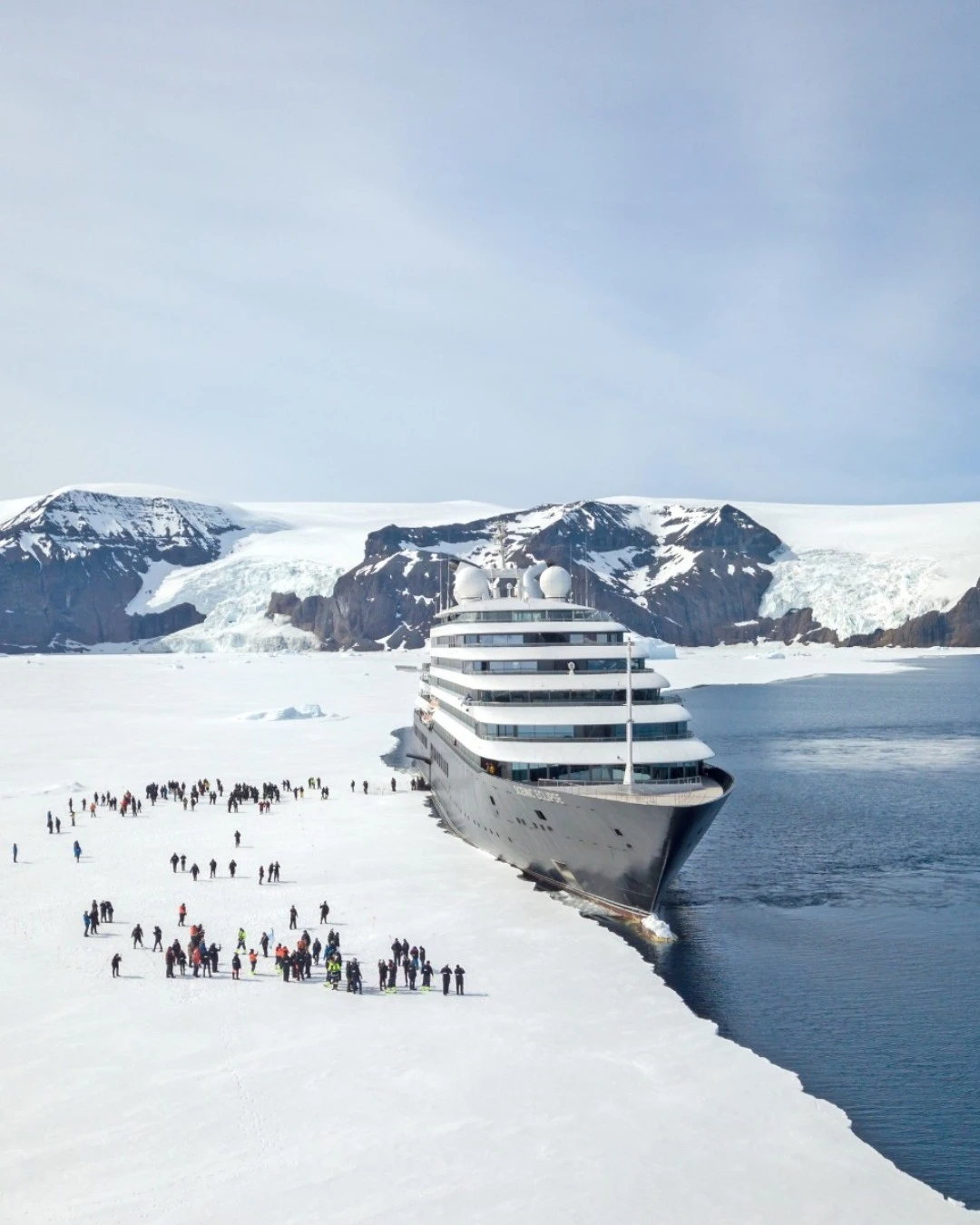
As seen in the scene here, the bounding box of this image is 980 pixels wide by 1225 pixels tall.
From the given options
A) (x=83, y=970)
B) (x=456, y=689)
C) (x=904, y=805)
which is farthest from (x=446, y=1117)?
(x=904, y=805)

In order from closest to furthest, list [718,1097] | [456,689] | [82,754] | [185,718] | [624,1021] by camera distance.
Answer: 1. [718,1097]
2. [624,1021]
3. [456,689]
4. [82,754]
5. [185,718]

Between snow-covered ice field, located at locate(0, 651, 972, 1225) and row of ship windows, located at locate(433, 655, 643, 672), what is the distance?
9.25m

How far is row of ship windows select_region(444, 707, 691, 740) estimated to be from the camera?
1753 inches

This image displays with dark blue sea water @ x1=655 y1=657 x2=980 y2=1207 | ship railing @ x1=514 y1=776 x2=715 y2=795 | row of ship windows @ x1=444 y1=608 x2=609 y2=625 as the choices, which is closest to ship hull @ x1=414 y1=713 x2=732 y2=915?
ship railing @ x1=514 y1=776 x2=715 y2=795

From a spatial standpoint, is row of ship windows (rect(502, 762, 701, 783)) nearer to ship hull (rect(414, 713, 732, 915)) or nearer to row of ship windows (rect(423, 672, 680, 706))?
ship hull (rect(414, 713, 732, 915))

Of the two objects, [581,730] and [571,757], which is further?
[581,730]

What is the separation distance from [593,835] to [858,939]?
10.4 meters

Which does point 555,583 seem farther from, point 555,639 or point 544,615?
point 555,639

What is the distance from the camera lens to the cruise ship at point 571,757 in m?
38.1

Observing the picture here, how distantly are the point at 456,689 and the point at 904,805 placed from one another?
29.3m

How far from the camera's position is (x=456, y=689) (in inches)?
2156

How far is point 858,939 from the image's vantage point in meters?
37.8

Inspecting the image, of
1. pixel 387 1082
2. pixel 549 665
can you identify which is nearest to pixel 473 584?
pixel 549 665

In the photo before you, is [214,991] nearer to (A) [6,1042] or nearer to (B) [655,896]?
(A) [6,1042]
